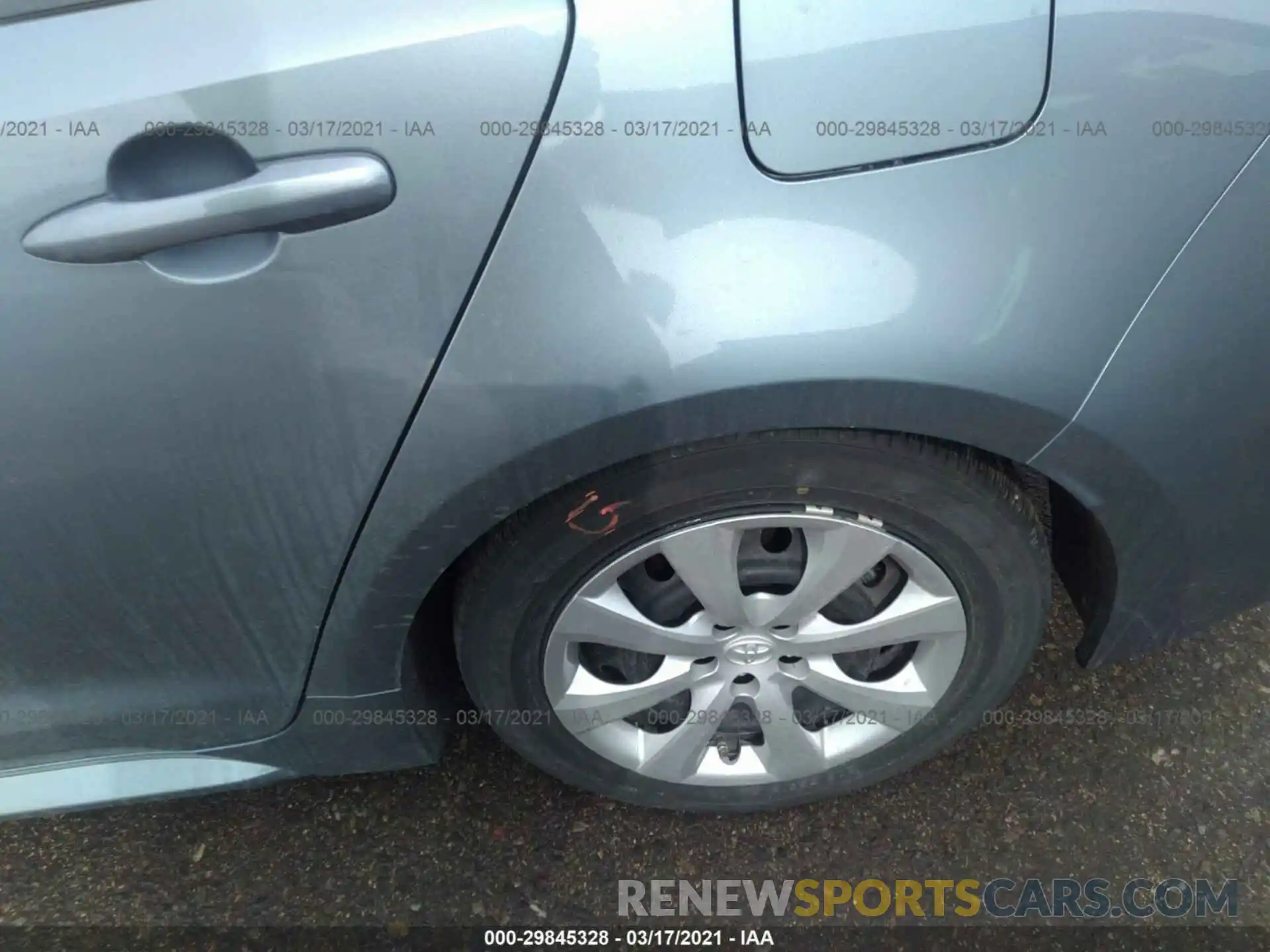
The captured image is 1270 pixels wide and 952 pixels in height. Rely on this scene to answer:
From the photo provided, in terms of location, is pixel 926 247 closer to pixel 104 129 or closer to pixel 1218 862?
pixel 104 129

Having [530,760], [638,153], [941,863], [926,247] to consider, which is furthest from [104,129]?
[941,863]

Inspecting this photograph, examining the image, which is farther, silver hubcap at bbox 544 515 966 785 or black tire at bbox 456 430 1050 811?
silver hubcap at bbox 544 515 966 785

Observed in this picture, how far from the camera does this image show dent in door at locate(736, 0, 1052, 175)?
1.01m

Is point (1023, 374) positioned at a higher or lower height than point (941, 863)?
higher

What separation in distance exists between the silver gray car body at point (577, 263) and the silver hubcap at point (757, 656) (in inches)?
8.6

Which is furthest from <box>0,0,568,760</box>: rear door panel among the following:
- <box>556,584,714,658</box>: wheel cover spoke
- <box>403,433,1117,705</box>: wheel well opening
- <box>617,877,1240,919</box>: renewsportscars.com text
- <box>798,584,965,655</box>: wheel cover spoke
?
<box>617,877,1240,919</box>: renewsportscars.com text

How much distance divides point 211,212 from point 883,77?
2.23 ft

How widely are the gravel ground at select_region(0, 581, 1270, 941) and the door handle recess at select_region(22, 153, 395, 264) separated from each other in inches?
45.7

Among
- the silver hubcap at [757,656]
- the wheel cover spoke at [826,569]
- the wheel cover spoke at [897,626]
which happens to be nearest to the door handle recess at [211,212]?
the silver hubcap at [757,656]

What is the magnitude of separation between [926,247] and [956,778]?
3.62 feet

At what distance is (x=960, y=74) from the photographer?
1.03 m

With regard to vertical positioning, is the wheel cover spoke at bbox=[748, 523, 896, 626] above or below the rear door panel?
below

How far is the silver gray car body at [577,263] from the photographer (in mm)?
985

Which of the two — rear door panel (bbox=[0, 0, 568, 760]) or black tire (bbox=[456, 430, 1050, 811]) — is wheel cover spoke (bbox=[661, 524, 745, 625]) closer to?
black tire (bbox=[456, 430, 1050, 811])
